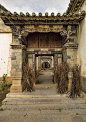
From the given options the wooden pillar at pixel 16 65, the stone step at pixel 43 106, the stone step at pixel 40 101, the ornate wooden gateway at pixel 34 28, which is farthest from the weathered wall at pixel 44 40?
the stone step at pixel 43 106

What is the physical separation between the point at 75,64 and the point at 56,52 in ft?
4.70

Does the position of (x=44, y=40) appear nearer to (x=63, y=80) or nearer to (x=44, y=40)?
(x=44, y=40)

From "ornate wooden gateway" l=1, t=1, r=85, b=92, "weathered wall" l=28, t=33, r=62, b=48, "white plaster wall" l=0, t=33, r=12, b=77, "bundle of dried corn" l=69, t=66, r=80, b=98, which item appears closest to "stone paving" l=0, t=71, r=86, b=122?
"bundle of dried corn" l=69, t=66, r=80, b=98

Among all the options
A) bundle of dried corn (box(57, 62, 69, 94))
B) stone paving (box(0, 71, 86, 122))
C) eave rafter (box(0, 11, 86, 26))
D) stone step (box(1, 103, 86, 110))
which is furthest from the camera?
bundle of dried corn (box(57, 62, 69, 94))

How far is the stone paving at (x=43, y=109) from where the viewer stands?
2.54m

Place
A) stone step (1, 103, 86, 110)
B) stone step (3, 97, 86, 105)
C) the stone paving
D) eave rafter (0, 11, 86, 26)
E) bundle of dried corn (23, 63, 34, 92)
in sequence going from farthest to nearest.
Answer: bundle of dried corn (23, 63, 34, 92), eave rafter (0, 11, 86, 26), stone step (3, 97, 86, 105), stone step (1, 103, 86, 110), the stone paving

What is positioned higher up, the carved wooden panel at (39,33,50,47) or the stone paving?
the carved wooden panel at (39,33,50,47)

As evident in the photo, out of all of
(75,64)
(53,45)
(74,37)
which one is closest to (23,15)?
(53,45)

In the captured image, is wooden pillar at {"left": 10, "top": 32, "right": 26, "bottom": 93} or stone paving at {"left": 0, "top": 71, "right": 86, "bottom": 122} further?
wooden pillar at {"left": 10, "top": 32, "right": 26, "bottom": 93}

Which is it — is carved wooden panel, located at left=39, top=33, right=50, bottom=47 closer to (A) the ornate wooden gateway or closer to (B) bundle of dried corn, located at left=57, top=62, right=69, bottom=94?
(A) the ornate wooden gateway

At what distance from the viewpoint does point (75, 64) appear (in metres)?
4.23

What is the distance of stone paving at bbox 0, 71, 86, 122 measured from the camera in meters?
2.54

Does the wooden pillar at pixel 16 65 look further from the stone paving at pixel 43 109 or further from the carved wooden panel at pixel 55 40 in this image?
the carved wooden panel at pixel 55 40

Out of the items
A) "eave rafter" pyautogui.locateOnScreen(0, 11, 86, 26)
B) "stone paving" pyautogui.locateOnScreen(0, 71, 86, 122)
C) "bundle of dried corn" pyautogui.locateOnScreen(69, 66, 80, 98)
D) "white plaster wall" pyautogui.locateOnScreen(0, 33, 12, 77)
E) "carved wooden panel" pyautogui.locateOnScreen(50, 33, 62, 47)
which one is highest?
"eave rafter" pyautogui.locateOnScreen(0, 11, 86, 26)
